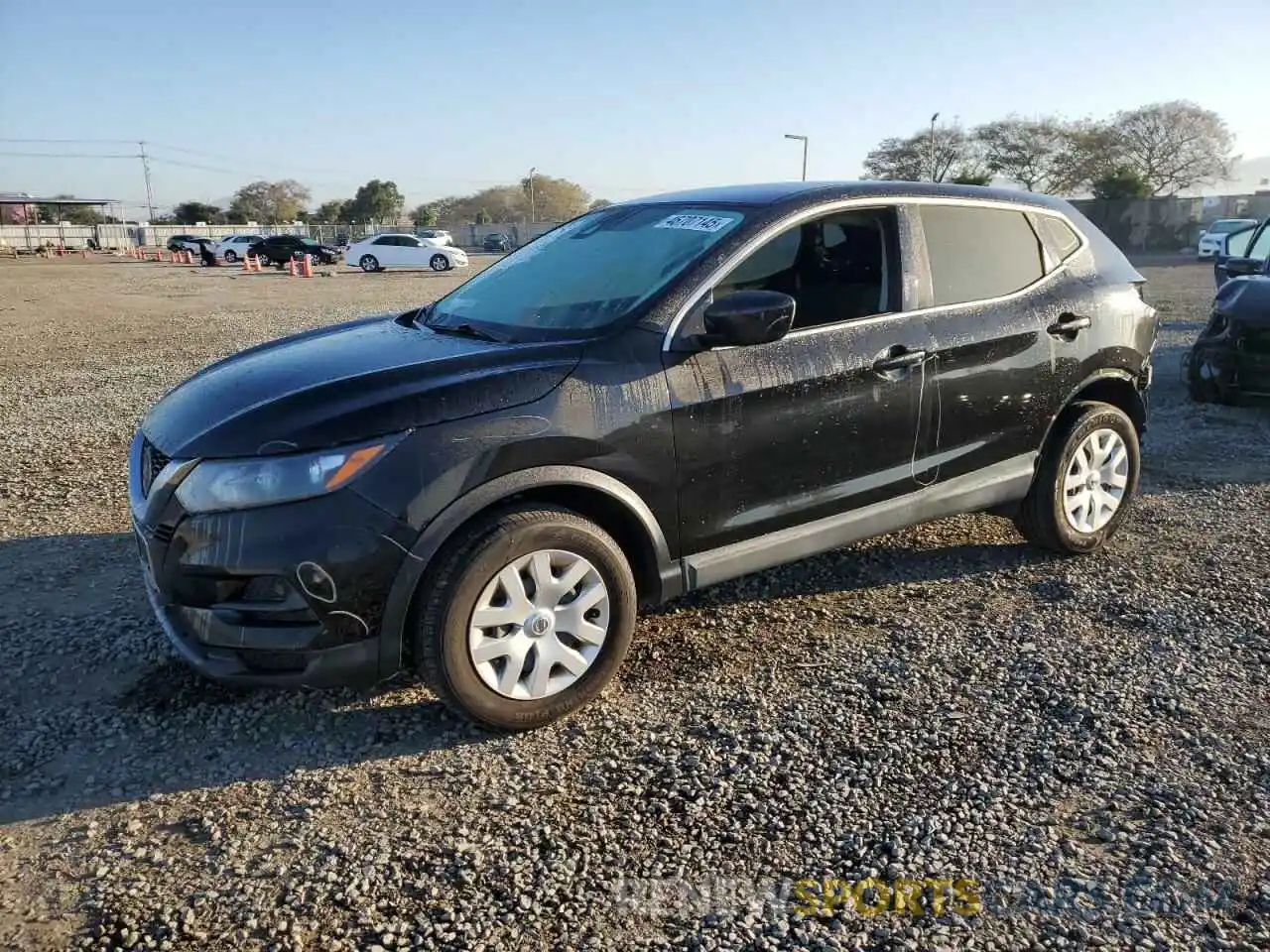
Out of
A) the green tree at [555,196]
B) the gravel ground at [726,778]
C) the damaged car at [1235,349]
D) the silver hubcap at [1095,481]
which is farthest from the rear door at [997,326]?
the green tree at [555,196]

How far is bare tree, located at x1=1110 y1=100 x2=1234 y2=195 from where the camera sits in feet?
211

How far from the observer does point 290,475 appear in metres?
2.82

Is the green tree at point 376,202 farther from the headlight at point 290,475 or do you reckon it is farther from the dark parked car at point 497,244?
the headlight at point 290,475

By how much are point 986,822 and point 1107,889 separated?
13.8 inches

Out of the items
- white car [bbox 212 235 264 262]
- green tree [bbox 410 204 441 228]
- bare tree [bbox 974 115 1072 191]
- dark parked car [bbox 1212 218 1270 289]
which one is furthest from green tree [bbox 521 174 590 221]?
dark parked car [bbox 1212 218 1270 289]

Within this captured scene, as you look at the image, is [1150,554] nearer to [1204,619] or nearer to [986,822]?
[1204,619]

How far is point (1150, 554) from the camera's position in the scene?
4.80 meters

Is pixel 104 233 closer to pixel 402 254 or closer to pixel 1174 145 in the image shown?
pixel 402 254

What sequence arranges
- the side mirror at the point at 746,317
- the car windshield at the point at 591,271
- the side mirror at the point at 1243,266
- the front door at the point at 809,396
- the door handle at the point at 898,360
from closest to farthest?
the side mirror at the point at 746,317
the front door at the point at 809,396
the car windshield at the point at 591,271
the door handle at the point at 898,360
the side mirror at the point at 1243,266

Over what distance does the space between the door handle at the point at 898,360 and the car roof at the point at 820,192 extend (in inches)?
26.9

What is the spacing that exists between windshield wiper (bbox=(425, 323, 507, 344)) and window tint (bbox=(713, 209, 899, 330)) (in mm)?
1093

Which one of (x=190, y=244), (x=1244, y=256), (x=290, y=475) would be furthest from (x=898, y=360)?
(x=190, y=244)

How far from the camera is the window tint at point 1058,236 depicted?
15.0ft

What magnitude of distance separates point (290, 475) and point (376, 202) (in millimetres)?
95492
